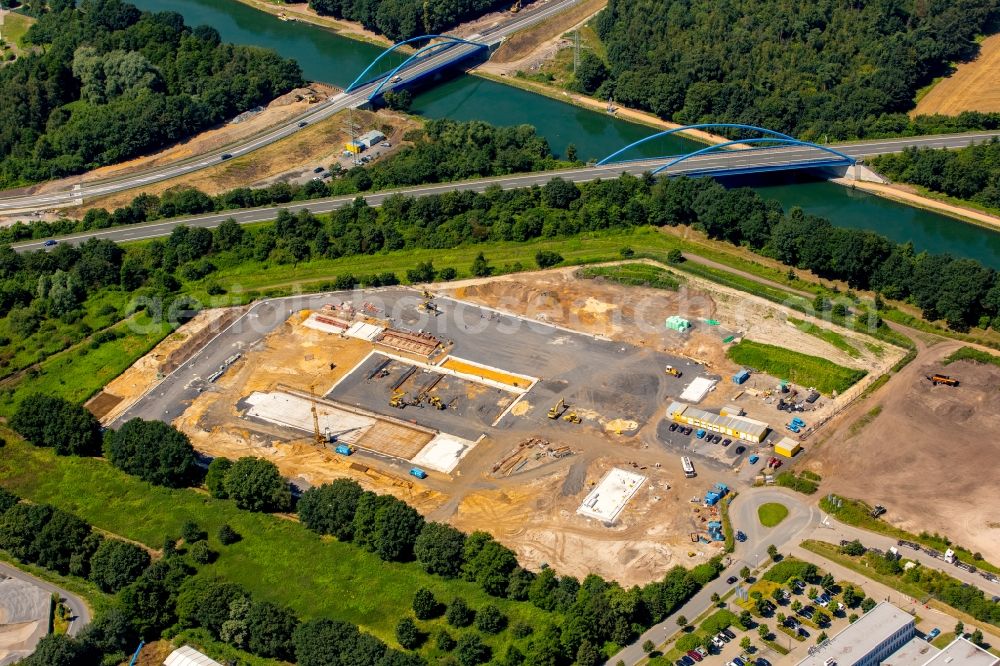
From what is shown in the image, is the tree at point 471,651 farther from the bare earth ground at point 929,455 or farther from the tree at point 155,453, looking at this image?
the tree at point 155,453

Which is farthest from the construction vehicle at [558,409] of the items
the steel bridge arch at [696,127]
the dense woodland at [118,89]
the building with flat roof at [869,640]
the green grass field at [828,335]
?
the dense woodland at [118,89]

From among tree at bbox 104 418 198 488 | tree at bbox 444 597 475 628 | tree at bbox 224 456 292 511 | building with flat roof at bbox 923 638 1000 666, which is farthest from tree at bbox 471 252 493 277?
building with flat roof at bbox 923 638 1000 666

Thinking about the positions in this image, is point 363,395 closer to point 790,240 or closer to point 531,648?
point 531,648

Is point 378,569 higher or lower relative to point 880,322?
lower

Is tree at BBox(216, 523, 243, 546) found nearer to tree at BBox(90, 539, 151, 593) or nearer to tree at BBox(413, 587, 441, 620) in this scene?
tree at BBox(90, 539, 151, 593)

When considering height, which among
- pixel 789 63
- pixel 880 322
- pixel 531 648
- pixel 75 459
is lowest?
pixel 75 459

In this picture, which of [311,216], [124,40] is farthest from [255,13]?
[311,216]

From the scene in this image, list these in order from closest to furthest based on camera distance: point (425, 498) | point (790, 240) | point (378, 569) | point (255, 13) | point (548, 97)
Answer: point (378, 569) → point (425, 498) → point (790, 240) → point (548, 97) → point (255, 13)
